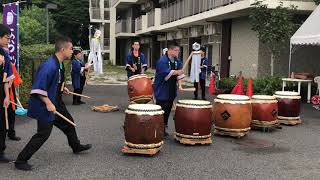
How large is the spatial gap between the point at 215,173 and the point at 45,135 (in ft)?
7.71

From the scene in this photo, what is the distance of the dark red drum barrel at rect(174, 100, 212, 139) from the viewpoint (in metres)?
7.75

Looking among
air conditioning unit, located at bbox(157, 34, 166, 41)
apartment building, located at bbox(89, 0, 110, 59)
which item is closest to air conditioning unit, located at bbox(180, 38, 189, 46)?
air conditioning unit, located at bbox(157, 34, 166, 41)

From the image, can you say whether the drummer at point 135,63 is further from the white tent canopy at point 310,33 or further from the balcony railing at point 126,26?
the balcony railing at point 126,26

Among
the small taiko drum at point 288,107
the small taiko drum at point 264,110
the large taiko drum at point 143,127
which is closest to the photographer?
the large taiko drum at point 143,127

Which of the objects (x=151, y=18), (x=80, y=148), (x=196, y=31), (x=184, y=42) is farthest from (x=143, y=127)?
(x=151, y=18)

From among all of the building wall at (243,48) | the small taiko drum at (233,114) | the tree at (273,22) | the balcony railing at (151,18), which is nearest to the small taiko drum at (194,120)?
the small taiko drum at (233,114)

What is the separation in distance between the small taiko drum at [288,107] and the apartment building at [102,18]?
3843 centimetres

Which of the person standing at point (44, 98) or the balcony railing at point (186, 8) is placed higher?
the balcony railing at point (186, 8)

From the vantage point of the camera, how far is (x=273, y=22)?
15727 millimetres

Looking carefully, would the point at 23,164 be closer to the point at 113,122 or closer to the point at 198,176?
the point at 198,176

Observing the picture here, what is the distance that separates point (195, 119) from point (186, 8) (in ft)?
62.7

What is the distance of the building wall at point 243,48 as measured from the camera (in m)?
19.0

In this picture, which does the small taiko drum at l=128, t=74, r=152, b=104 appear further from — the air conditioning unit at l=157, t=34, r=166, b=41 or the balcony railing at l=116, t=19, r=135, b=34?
the balcony railing at l=116, t=19, r=135, b=34

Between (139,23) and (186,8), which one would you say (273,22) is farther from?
(139,23)
